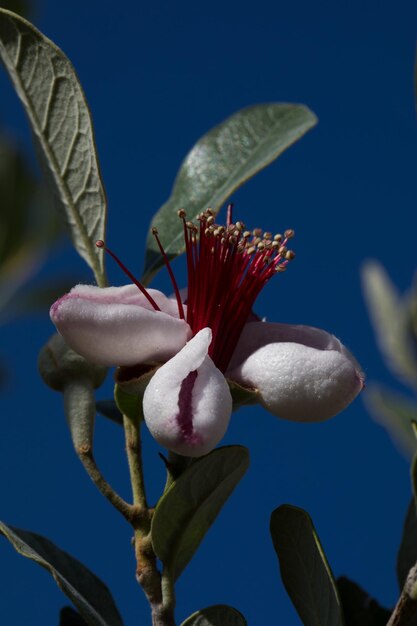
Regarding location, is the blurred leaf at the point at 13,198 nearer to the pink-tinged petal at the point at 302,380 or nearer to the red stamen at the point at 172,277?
the red stamen at the point at 172,277

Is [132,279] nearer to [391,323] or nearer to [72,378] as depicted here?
[72,378]

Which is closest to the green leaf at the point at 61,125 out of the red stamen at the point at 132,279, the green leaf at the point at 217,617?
the red stamen at the point at 132,279

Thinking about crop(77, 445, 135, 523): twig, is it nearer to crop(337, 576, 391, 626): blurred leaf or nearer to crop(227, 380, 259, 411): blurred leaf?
crop(227, 380, 259, 411): blurred leaf

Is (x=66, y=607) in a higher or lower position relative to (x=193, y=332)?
lower

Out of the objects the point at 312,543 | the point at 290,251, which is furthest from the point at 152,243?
the point at 312,543

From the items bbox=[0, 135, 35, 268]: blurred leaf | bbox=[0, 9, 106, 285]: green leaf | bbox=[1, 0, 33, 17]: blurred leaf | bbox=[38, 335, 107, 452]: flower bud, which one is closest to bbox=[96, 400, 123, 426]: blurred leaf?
bbox=[38, 335, 107, 452]: flower bud

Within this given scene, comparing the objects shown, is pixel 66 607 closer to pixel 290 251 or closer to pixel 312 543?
pixel 312 543

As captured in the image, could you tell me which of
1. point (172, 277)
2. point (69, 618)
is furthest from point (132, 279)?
point (69, 618)
